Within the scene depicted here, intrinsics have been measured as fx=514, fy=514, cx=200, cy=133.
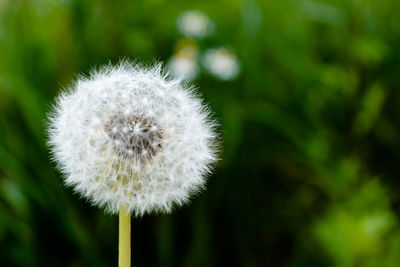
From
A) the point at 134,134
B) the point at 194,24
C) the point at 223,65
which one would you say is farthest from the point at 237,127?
the point at 134,134

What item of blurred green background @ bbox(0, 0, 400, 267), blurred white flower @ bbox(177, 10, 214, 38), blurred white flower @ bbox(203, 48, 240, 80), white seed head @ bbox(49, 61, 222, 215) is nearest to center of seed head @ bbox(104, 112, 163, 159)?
white seed head @ bbox(49, 61, 222, 215)

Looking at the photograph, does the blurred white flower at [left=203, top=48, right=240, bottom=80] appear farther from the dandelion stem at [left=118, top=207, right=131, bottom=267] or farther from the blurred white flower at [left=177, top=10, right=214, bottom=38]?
the dandelion stem at [left=118, top=207, right=131, bottom=267]

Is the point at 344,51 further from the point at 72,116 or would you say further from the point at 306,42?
the point at 72,116

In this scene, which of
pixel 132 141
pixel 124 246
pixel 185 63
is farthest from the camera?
pixel 185 63

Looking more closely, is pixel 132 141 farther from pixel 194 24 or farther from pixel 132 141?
pixel 194 24

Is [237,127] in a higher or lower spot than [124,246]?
higher

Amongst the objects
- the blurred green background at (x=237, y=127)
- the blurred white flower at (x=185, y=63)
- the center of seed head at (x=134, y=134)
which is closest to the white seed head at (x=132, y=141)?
the center of seed head at (x=134, y=134)

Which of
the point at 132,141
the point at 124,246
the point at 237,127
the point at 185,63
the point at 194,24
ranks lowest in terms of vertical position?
the point at 124,246
